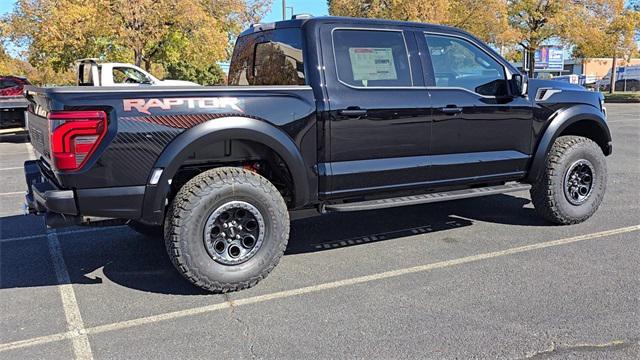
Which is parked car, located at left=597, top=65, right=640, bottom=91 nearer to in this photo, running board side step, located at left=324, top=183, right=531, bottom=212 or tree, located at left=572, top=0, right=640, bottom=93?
tree, located at left=572, top=0, right=640, bottom=93

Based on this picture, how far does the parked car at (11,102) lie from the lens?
1570 centimetres

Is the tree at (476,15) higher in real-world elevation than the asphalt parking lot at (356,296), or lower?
higher

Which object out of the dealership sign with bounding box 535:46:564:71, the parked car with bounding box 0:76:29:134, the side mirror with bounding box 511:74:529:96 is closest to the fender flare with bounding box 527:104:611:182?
the side mirror with bounding box 511:74:529:96

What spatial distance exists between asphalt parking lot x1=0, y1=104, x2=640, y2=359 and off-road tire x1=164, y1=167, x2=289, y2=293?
0.16 m

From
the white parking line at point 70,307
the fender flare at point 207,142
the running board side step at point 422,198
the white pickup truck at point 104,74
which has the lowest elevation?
the white parking line at point 70,307

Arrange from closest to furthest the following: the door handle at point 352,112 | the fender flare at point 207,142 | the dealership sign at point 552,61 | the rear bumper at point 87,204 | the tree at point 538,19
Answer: the rear bumper at point 87,204 → the fender flare at point 207,142 → the door handle at point 352,112 → the tree at point 538,19 → the dealership sign at point 552,61

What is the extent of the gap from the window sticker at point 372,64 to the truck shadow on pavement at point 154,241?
5.23 ft

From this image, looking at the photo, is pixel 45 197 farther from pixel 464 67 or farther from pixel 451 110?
pixel 464 67

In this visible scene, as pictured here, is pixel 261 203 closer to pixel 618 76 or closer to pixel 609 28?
pixel 609 28

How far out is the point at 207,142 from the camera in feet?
12.5

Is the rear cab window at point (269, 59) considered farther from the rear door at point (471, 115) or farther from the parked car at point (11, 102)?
the parked car at point (11, 102)

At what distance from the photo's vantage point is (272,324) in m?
3.50

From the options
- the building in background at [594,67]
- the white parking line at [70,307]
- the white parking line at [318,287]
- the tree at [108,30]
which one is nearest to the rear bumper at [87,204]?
the white parking line at [70,307]

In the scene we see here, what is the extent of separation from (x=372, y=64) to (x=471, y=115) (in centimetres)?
104
